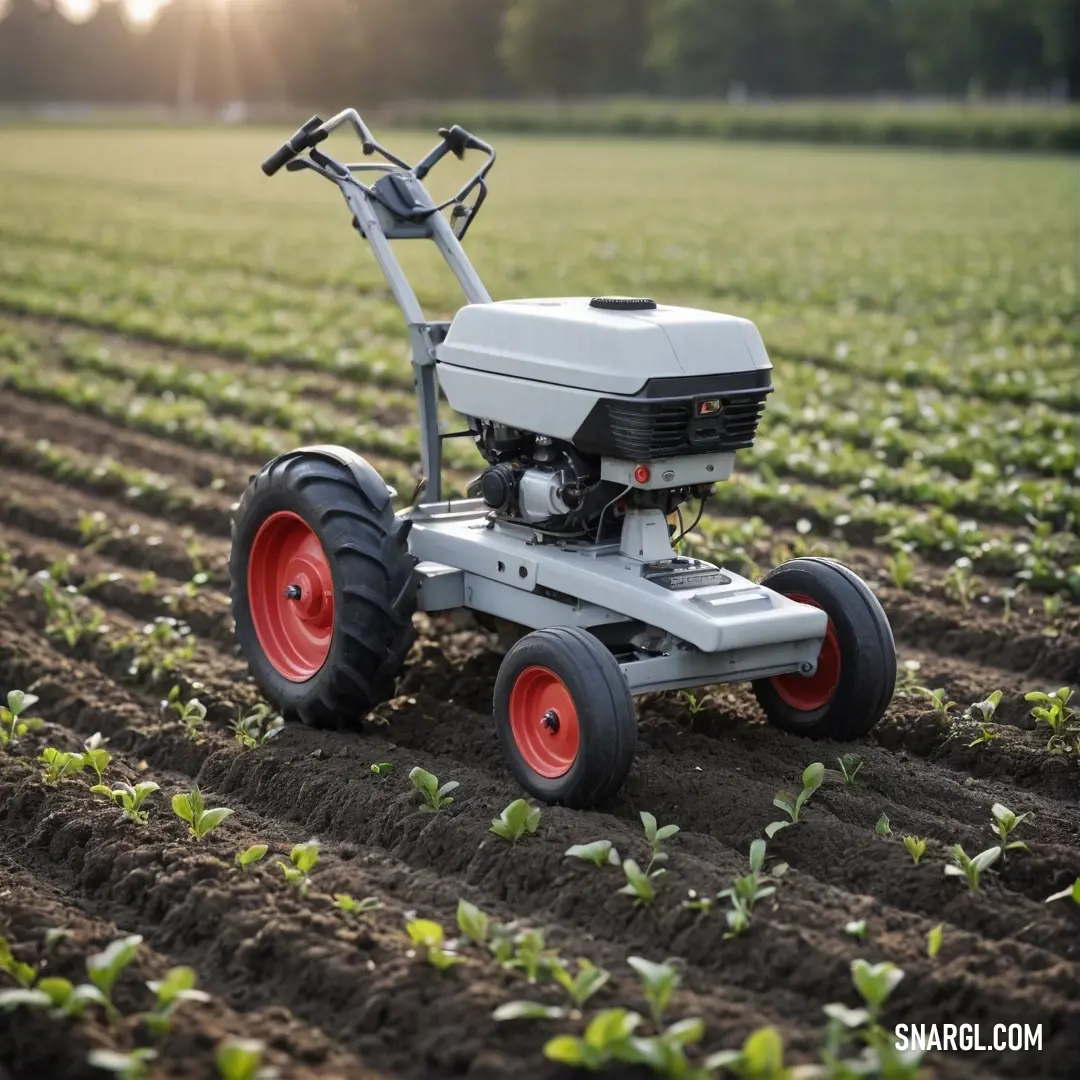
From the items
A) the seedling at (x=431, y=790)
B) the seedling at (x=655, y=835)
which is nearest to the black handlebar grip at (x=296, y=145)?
the seedling at (x=431, y=790)

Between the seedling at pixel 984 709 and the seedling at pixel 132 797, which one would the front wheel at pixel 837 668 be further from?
the seedling at pixel 132 797

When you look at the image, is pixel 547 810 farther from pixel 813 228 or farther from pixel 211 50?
pixel 211 50

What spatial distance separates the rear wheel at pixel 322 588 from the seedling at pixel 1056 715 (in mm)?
2091

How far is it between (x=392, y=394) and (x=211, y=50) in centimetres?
10737

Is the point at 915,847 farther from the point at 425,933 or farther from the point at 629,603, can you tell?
the point at 425,933

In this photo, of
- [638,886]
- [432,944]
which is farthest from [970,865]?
[432,944]

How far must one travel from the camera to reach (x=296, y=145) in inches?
211

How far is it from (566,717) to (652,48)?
276 ft

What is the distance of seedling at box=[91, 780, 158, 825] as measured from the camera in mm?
4434

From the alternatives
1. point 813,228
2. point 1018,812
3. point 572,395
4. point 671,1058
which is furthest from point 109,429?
point 813,228

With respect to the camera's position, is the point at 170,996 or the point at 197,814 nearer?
the point at 170,996

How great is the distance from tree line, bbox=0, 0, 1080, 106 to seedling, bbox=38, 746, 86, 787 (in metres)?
68.1

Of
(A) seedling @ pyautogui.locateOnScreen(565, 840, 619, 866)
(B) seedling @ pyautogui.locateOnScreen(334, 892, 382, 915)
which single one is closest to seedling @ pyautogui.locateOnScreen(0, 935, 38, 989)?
(B) seedling @ pyautogui.locateOnScreen(334, 892, 382, 915)

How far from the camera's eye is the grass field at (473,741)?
11.4 feet
